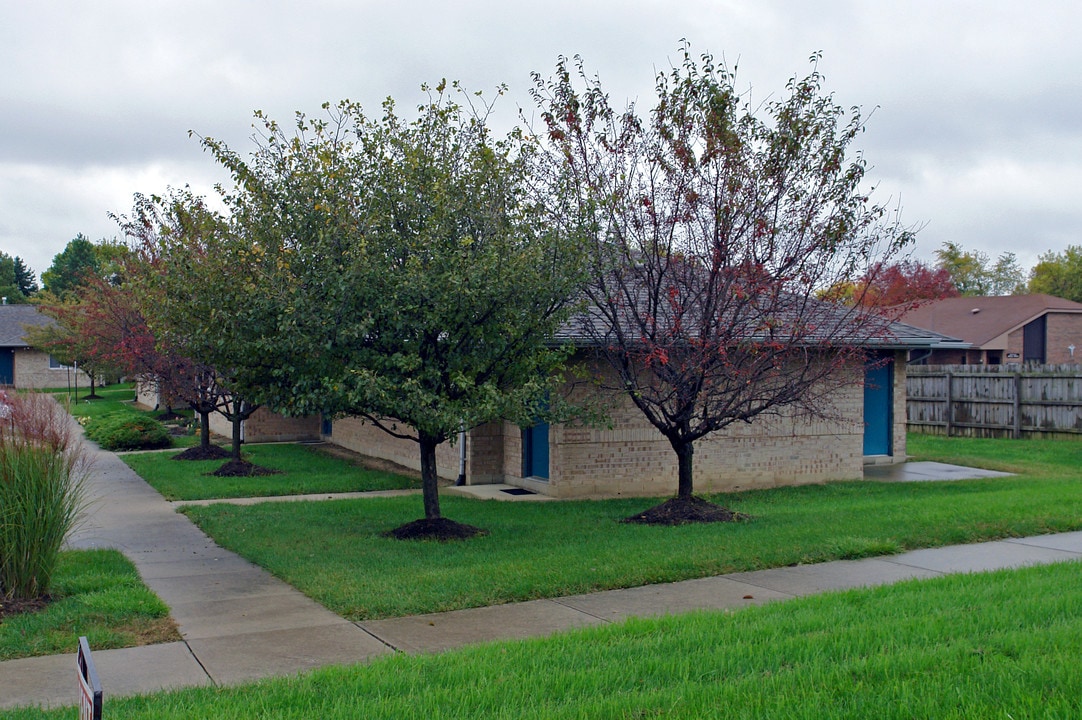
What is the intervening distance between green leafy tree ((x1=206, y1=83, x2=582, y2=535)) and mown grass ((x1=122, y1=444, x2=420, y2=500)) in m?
5.47

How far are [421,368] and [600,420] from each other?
104 inches

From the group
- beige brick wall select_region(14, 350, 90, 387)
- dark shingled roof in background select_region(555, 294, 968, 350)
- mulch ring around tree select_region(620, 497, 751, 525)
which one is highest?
dark shingled roof in background select_region(555, 294, 968, 350)

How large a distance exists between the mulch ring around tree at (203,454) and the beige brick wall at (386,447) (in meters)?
2.82

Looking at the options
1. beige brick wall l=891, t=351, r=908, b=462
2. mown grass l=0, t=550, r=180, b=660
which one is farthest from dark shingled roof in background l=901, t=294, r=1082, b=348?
mown grass l=0, t=550, r=180, b=660

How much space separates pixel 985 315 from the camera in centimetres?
4300

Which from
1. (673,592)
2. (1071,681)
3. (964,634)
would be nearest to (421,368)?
(673,592)

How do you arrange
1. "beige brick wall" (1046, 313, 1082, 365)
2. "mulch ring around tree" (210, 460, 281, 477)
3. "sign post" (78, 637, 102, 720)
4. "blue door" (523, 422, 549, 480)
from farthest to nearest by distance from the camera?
"beige brick wall" (1046, 313, 1082, 365)
"mulch ring around tree" (210, 460, 281, 477)
"blue door" (523, 422, 549, 480)
"sign post" (78, 637, 102, 720)

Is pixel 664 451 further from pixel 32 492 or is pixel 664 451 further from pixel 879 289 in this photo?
pixel 32 492

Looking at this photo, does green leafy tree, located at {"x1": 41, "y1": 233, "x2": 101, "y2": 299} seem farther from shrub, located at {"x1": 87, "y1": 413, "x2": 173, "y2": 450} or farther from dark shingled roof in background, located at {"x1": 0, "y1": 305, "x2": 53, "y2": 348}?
shrub, located at {"x1": 87, "y1": 413, "x2": 173, "y2": 450}

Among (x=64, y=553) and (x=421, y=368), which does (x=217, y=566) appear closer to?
(x=64, y=553)

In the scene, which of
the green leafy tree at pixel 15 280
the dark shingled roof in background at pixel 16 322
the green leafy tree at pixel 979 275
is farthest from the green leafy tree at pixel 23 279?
the green leafy tree at pixel 979 275

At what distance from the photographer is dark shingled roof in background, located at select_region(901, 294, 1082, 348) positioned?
135 ft

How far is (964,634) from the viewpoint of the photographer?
20.7 ft

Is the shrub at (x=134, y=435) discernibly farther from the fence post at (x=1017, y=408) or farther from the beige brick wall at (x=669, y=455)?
the fence post at (x=1017, y=408)
